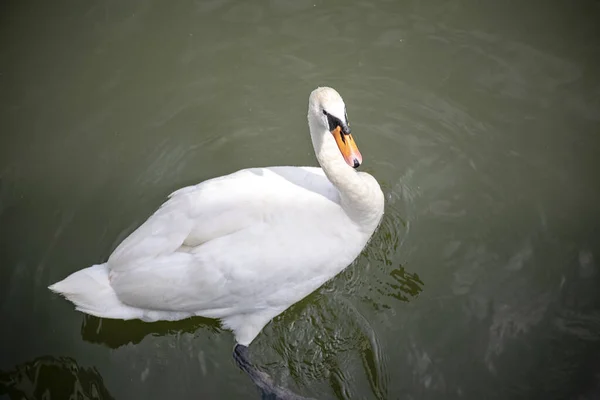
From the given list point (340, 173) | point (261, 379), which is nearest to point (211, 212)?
point (340, 173)

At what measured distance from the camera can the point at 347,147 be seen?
3436 millimetres

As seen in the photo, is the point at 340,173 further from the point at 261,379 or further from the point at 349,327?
the point at 261,379

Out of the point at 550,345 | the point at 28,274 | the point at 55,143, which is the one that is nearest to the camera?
the point at 550,345

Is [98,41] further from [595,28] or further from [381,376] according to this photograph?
[595,28]

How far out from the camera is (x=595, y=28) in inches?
206

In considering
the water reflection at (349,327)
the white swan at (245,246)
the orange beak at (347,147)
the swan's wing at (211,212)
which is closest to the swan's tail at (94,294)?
the white swan at (245,246)

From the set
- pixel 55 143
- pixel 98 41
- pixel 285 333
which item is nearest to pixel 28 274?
pixel 55 143

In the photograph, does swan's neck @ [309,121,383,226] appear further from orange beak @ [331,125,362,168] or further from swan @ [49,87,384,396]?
orange beak @ [331,125,362,168]

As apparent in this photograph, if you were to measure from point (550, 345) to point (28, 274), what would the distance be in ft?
12.0

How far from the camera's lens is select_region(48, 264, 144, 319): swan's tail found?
3.72m

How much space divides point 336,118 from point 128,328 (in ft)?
7.05

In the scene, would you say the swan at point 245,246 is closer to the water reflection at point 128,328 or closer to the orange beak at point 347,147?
the orange beak at point 347,147

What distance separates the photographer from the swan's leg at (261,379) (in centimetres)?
380

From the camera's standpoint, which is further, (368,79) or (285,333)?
(368,79)
